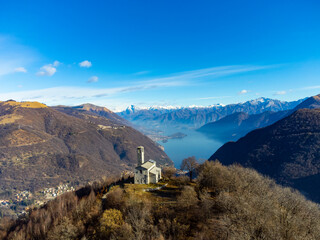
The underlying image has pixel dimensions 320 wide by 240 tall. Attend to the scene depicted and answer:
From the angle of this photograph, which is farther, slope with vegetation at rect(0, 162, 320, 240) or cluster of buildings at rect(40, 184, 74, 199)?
cluster of buildings at rect(40, 184, 74, 199)

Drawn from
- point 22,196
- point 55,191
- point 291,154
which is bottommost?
point 55,191

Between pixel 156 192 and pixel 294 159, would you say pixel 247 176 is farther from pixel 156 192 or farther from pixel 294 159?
pixel 294 159

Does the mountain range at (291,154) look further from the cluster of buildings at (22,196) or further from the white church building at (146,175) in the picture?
the cluster of buildings at (22,196)

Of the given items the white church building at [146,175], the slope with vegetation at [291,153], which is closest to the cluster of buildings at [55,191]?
the white church building at [146,175]

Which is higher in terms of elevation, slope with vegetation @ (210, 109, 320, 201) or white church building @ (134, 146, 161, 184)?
white church building @ (134, 146, 161, 184)

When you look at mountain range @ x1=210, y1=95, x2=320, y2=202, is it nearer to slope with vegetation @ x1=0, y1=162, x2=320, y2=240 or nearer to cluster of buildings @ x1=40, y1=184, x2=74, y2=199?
slope with vegetation @ x1=0, y1=162, x2=320, y2=240

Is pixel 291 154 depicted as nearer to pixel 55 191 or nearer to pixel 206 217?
pixel 206 217

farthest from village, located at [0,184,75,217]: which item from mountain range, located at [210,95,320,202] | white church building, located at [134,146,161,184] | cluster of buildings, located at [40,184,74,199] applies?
mountain range, located at [210,95,320,202]

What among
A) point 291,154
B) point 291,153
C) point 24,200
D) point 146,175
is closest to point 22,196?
point 24,200
